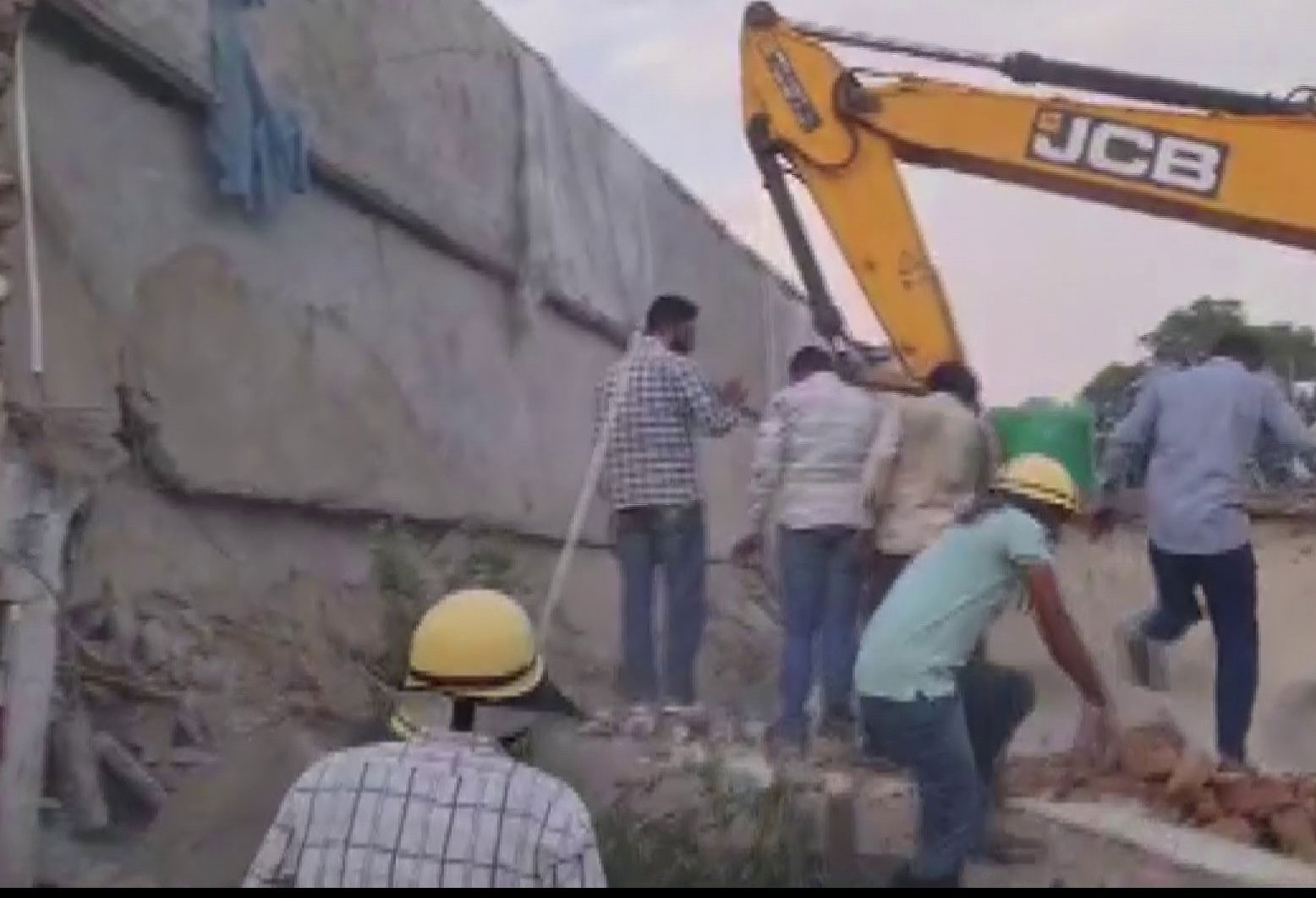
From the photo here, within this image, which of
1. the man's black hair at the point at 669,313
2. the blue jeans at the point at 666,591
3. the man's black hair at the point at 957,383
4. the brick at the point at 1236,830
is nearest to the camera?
the brick at the point at 1236,830

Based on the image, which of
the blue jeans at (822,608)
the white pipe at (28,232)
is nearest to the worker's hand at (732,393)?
the blue jeans at (822,608)

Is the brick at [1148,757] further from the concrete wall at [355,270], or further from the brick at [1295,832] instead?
the concrete wall at [355,270]

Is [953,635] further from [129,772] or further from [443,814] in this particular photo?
[443,814]

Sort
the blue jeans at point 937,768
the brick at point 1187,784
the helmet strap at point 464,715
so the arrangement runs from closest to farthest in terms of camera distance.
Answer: the helmet strap at point 464,715 < the blue jeans at point 937,768 < the brick at point 1187,784

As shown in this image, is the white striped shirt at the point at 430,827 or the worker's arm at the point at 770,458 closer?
the white striped shirt at the point at 430,827

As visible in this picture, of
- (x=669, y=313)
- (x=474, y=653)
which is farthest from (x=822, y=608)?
(x=474, y=653)

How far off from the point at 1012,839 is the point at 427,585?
2207 millimetres

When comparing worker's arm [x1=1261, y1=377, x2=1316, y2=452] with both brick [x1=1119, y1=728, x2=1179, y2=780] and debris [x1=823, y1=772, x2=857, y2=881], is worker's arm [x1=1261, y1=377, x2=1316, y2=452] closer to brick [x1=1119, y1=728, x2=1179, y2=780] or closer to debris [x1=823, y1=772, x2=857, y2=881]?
brick [x1=1119, y1=728, x2=1179, y2=780]

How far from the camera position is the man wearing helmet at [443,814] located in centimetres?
302

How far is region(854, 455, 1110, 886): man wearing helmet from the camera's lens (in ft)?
17.1

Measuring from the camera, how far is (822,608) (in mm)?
7164

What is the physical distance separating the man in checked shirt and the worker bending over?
9.5 inches

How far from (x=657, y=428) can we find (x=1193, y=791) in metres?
2.17

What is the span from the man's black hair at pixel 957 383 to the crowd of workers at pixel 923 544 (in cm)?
1
